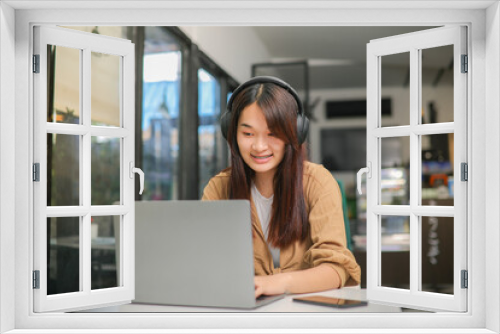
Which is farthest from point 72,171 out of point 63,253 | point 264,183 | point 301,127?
point 301,127

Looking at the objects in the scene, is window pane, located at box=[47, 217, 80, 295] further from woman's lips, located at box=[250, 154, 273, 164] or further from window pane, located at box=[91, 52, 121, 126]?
woman's lips, located at box=[250, 154, 273, 164]

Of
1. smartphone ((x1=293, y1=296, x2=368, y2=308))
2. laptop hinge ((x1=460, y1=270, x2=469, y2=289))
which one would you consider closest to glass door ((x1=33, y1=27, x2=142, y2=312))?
smartphone ((x1=293, y1=296, x2=368, y2=308))

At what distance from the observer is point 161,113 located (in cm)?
A: 449

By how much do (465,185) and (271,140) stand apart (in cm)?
105

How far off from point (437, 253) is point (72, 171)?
407cm

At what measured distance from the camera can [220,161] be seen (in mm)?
5715

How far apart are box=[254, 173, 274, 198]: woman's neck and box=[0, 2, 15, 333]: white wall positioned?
4.29ft

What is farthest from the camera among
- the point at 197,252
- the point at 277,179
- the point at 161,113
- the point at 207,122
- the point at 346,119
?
the point at 346,119

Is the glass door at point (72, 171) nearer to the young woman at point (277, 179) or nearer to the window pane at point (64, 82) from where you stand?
the window pane at point (64, 82)

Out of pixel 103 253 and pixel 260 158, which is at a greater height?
pixel 260 158

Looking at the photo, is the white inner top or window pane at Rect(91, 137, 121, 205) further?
window pane at Rect(91, 137, 121, 205)

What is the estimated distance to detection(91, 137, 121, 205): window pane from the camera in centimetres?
357

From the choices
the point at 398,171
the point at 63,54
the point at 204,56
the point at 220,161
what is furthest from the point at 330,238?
the point at 398,171

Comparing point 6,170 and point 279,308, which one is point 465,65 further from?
point 6,170
